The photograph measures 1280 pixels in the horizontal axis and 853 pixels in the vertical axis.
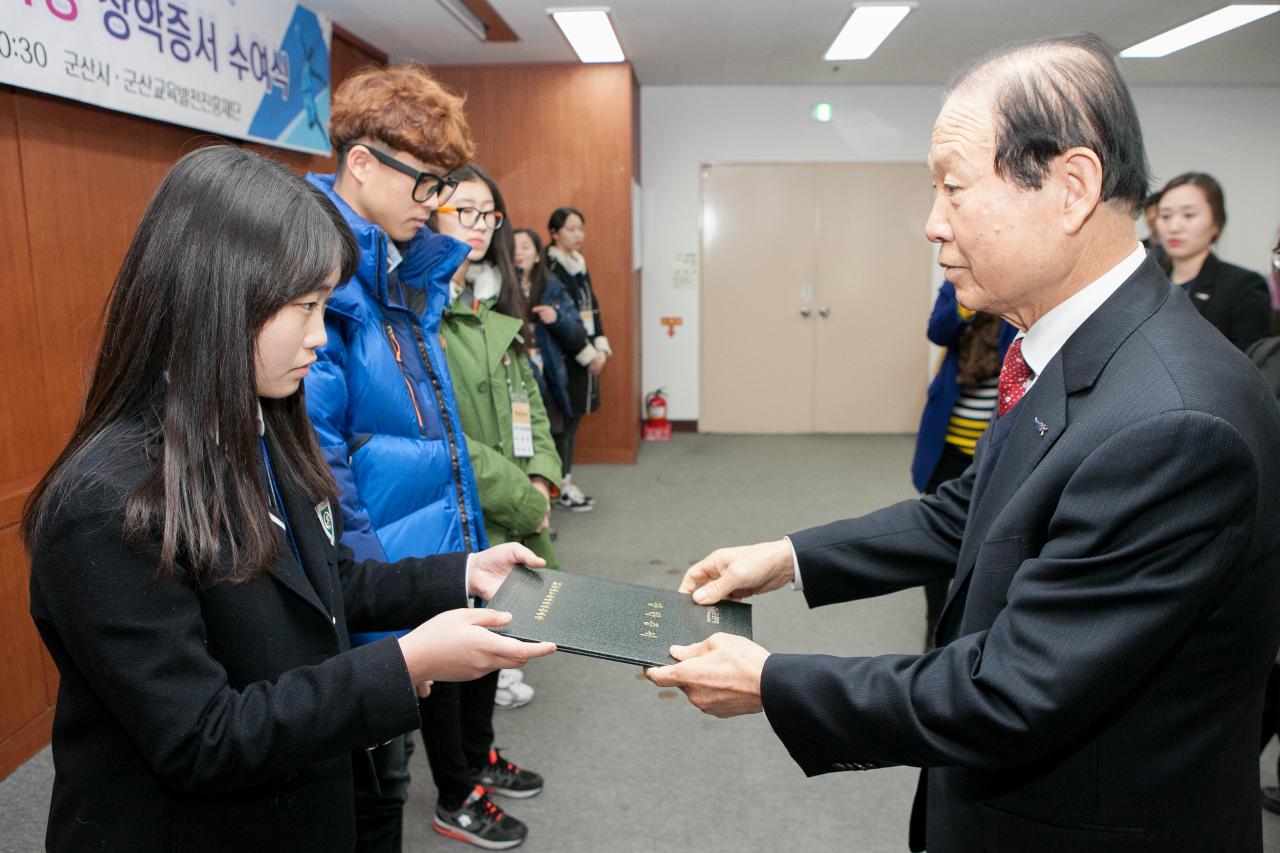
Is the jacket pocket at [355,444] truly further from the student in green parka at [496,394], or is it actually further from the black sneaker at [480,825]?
the black sneaker at [480,825]

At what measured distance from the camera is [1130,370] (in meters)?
0.90

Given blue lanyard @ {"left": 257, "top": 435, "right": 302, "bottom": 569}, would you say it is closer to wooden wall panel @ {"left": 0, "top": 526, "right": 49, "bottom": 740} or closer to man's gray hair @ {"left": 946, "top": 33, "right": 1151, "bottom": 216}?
man's gray hair @ {"left": 946, "top": 33, "right": 1151, "bottom": 216}

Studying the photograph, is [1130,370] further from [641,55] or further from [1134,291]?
[641,55]

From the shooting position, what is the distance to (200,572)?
0.94 m

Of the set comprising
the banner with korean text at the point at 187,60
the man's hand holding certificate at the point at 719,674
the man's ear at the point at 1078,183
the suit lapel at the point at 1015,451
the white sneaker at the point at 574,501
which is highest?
the banner with korean text at the point at 187,60

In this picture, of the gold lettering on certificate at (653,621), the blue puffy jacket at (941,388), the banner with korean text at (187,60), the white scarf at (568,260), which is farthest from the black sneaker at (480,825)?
the white scarf at (568,260)

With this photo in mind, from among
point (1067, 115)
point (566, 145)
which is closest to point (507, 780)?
point (1067, 115)

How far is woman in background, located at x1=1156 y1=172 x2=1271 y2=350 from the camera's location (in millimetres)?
→ 3158

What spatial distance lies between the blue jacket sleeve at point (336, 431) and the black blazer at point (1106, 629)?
2.68 feet

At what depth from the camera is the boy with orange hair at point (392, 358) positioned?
1613 mm

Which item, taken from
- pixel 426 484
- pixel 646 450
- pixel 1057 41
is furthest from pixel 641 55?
pixel 1057 41

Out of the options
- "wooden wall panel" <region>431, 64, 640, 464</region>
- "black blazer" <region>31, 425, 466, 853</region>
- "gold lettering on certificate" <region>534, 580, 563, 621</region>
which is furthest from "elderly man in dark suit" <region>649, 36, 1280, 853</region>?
"wooden wall panel" <region>431, 64, 640, 464</region>

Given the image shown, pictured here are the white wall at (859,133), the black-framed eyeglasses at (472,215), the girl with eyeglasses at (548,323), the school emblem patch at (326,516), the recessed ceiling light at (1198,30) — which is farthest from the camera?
the white wall at (859,133)

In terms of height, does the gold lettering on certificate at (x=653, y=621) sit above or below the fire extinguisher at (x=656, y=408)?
above
